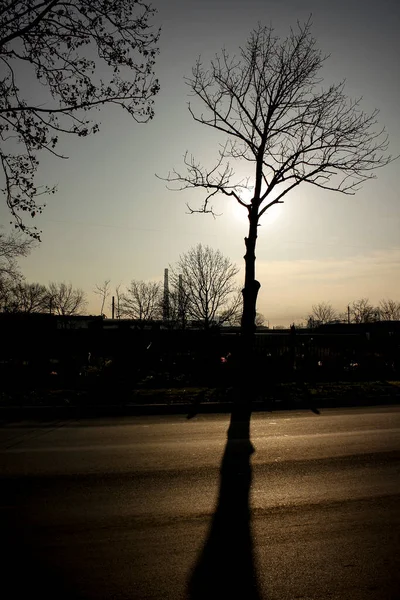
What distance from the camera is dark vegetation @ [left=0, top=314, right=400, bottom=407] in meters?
12.9

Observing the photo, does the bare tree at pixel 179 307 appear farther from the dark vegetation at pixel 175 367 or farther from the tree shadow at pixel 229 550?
the tree shadow at pixel 229 550

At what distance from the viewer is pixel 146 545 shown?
418cm

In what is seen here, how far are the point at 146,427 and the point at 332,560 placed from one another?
565cm

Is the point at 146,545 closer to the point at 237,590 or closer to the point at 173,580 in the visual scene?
the point at 173,580

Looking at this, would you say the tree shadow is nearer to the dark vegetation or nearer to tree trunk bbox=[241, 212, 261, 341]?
the dark vegetation

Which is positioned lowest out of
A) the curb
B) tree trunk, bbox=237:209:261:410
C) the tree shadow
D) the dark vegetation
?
the tree shadow

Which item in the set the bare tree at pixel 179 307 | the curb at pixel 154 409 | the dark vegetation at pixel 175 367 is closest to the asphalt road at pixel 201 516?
the curb at pixel 154 409

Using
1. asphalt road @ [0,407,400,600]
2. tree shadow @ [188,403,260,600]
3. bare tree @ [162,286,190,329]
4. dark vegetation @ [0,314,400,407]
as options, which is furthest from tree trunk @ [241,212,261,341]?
bare tree @ [162,286,190,329]

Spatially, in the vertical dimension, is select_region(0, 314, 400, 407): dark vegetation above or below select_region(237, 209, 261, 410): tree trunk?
below

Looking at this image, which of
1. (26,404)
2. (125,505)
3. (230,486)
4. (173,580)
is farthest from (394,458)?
(26,404)

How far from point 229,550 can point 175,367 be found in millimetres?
13516

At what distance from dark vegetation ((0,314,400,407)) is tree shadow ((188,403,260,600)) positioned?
6.26 m

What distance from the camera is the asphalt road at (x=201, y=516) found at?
361cm

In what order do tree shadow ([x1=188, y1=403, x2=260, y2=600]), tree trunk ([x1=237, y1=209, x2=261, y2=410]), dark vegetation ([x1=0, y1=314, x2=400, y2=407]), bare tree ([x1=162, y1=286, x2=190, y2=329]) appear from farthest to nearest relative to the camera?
bare tree ([x1=162, y1=286, x2=190, y2=329])
tree trunk ([x1=237, y1=209, x2=261, y2=410])
dark vegetation ([x1=0, y1=314, x2=400, y2=407])
tree shadow ([x1=188, y1=403, x2=260, y2=600])
